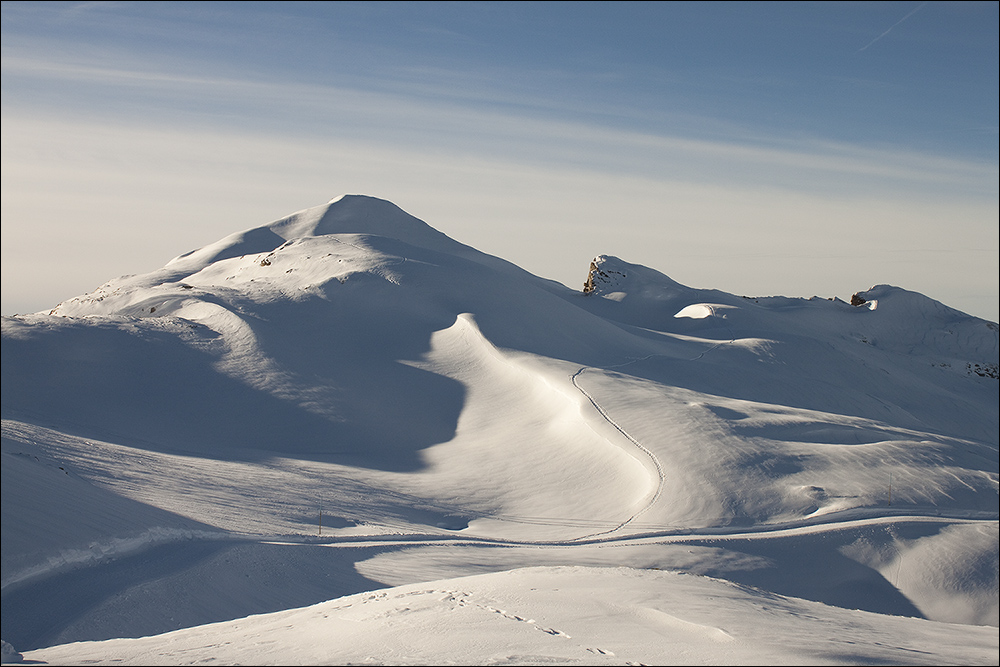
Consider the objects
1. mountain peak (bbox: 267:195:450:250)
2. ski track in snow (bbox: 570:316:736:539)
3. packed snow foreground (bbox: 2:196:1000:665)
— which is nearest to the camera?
packed snow foreground (bbox: 2:196:1000:665)

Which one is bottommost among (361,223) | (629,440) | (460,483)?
(460,483)

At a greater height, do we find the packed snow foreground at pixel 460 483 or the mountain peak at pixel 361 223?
the mountain peak at pixel 361 223

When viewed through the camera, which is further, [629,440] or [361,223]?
[361,223]

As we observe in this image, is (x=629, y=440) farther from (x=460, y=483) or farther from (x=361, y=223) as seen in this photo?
(x=361, y=223)

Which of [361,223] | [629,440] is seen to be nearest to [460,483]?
[629,440]

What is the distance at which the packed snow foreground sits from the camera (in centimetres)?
727

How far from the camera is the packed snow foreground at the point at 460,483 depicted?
23.8ft

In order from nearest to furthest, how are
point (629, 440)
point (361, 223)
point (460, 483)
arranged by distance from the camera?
1. point (460, 483)
2. point (629, 440)
3. point (361, 223)

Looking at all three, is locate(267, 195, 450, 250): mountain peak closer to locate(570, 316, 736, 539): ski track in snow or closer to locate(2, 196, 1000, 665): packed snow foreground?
locate(2, 196, 1000, 665): packed snow foreground

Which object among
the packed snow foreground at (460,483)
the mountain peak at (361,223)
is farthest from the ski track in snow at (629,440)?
the mountain peak at (361,223)

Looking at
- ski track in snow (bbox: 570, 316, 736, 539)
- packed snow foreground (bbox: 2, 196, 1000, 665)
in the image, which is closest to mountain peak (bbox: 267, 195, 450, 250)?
packed snow foreground (bbox: 2, 196, 1000, 665)

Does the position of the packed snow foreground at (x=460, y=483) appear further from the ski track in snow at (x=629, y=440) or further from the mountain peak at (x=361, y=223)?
the mountain peak at (x=361, y=223)

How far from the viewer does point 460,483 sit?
17047mm

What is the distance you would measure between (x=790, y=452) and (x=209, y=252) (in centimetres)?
3321
